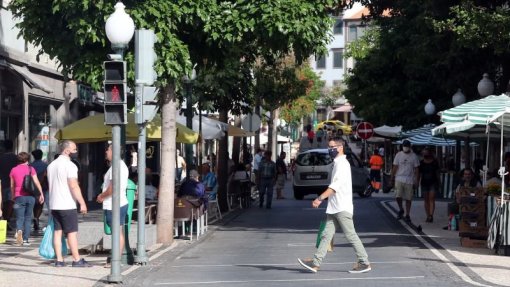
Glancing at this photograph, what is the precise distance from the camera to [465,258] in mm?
17547

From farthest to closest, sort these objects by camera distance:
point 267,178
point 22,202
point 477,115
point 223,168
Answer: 1. point 267,178
2. point 223,168
3. point 22,202
4. point 477,115

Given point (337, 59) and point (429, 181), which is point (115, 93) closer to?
point (429, 181)

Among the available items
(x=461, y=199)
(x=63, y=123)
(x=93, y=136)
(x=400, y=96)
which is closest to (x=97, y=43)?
(x=93, y=136)

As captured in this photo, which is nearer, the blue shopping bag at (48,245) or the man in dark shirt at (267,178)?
the blue shopping bag at (48,245)

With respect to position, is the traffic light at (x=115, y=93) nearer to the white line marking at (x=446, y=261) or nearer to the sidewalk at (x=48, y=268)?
the sidewalk at (x=48, y=268)

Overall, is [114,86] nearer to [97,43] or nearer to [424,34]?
[97,43]

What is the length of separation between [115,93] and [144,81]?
103 inches

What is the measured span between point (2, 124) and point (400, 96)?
644 inches

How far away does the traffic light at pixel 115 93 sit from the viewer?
14680 mm

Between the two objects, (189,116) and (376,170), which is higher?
(189,116)

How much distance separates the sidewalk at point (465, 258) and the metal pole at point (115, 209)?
4.25 m

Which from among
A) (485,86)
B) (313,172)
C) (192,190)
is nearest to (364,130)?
(313,172)

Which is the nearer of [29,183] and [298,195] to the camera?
[29,183]

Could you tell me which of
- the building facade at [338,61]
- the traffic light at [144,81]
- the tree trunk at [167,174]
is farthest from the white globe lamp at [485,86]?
the building facade at [338,61]
